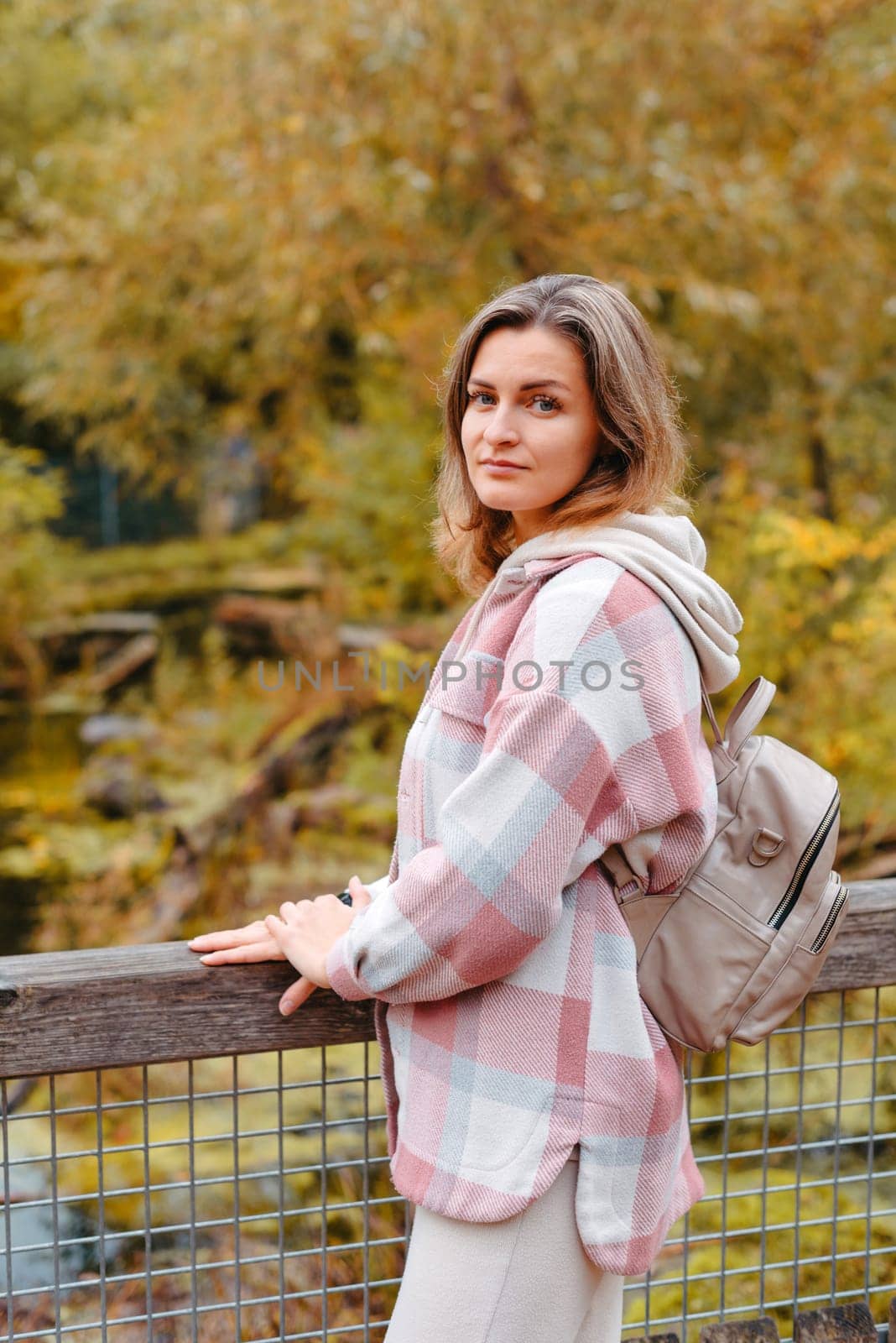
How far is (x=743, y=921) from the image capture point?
132 cm

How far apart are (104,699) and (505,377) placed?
8.86 m

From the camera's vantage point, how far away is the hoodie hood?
1.28 meters

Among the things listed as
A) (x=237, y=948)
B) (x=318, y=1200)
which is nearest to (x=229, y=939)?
(x=237, y=948)

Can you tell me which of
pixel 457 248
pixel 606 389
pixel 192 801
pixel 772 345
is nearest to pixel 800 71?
pixel 772 345

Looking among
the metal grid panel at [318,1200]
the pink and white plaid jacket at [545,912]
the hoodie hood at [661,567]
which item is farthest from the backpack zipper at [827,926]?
the metal grid panel at [318,1200]

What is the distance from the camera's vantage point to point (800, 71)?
6105 mm

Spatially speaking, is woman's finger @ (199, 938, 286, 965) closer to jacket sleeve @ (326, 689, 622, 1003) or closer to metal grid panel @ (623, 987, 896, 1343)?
jacket sleeve @ (326, 689, 622, 1003)

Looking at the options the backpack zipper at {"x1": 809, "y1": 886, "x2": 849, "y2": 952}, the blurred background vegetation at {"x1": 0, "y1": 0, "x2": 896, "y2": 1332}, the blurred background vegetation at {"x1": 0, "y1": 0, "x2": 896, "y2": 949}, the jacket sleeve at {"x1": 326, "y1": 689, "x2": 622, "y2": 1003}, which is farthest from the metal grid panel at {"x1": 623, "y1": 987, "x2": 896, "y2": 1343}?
the jacket sleeve at {"x1": 326, "y1": 689, "x2": 622, "y2": 1003}

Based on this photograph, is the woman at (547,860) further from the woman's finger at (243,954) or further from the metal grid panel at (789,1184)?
the metal grid panel at (789,1184)

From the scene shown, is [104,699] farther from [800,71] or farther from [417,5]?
[800,71]

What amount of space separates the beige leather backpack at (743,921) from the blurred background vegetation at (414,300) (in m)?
3.14

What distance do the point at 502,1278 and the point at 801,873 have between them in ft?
1.71

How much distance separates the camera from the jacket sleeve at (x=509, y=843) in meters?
1.19

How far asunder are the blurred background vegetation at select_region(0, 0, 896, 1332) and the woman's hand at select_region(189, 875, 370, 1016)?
3.24m
